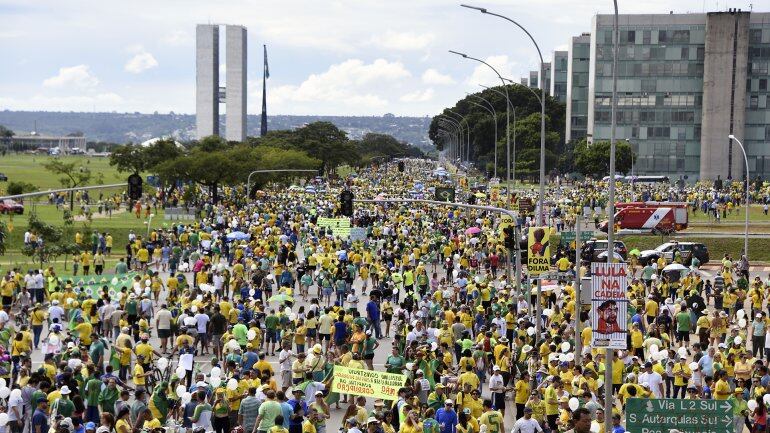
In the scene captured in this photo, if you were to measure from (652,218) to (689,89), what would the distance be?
55788 mm

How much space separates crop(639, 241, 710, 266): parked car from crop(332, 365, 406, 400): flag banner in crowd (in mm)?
26516

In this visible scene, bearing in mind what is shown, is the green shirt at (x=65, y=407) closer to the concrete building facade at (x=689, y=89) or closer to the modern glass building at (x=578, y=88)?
the concrete building facade at (x=689, y=89)

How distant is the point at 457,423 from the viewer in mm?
16578

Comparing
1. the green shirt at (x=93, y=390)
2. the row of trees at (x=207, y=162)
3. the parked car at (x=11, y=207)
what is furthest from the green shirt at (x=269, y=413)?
the row of trees at (x=207, y=162)

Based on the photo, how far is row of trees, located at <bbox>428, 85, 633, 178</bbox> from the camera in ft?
348

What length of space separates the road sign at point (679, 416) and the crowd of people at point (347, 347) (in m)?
0.38

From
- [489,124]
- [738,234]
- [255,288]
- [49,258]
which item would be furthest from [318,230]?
[489,124]

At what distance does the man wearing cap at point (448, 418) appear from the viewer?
1633cm

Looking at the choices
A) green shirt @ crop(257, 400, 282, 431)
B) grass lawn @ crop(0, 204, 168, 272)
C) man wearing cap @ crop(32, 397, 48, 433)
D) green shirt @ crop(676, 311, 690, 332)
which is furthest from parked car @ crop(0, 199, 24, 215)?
green shirt @ crop(257, 400, 282, 431)

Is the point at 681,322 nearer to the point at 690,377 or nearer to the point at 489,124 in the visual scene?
the point at 690,377

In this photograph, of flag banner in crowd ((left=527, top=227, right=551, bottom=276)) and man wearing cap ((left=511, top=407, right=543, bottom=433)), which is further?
flag banner in crowd ((left=527, top=227, right=551, bottom=276))

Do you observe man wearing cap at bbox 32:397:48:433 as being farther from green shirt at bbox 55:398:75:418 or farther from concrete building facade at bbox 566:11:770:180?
concrete building facade at bbox 566:11:770:180

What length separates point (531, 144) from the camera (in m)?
118

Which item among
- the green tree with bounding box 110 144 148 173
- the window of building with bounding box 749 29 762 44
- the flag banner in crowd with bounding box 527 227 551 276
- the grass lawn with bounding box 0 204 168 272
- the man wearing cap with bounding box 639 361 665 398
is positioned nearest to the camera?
the man wearing cap with bounding box 639 361 665 398
